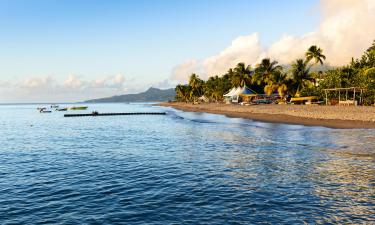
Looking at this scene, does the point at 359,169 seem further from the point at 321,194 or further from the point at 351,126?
the point at 351,126

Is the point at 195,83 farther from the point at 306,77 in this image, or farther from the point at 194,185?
the point at 194,185

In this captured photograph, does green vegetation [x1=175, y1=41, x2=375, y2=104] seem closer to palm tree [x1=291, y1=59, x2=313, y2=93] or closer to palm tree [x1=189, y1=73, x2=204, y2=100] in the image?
palm tree [x1=291, y1=59, x2=313, y2=93]

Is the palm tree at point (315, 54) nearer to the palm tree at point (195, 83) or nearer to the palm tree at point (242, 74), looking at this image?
the palm tree at point (242, 74)

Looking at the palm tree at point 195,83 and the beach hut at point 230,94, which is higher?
the palm tree at point 195,83

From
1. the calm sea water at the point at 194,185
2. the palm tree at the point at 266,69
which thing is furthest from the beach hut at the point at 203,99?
the calm sea water at the point at 194,185

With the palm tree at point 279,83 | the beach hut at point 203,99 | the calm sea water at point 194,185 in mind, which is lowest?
the calm sea water at point 194,185

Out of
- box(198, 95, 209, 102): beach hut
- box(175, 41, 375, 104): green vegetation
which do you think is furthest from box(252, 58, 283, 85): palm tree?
box(198, 95, 209, 102): beach hut

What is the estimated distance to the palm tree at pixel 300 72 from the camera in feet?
261

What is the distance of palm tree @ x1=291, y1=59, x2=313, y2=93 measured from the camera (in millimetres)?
79625

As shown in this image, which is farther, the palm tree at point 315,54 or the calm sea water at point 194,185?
the palm tree at point 315,54

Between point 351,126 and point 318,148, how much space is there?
1765cm

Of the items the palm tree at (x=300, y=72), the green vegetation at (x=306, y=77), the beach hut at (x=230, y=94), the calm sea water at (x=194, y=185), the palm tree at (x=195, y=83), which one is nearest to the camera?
the calm sea water at (x=194, y=185)

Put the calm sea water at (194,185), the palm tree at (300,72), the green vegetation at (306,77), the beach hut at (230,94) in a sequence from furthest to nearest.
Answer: the beach hut at (230,94) < the palm tree at (300,72) < the green vegetation at (306,77) < the calm sea water at (194,185)

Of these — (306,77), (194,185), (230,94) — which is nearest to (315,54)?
(306,77)
